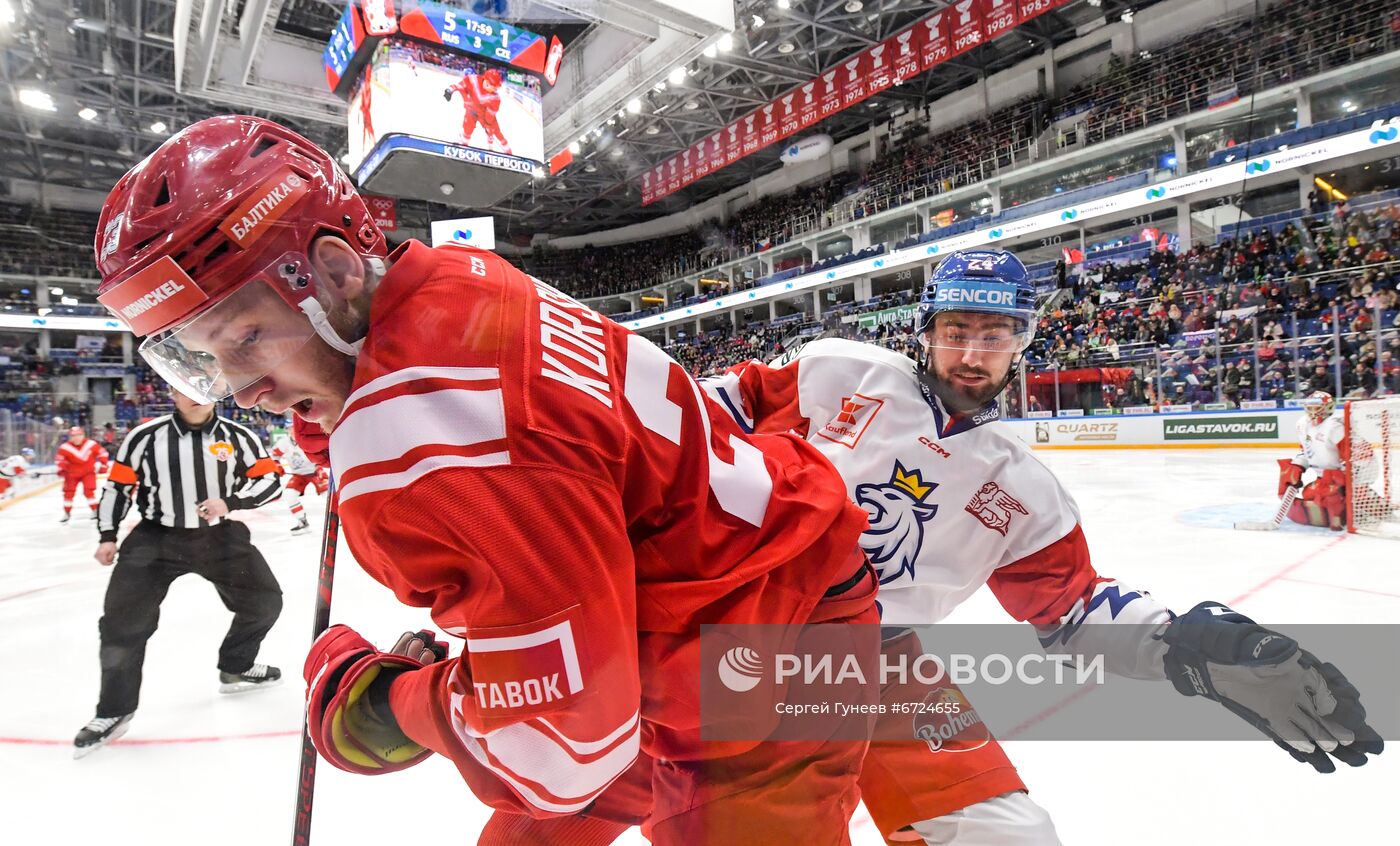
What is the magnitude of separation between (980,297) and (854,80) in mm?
15842

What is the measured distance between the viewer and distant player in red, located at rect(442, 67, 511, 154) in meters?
9.32

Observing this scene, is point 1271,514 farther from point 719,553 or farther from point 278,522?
point 278,522

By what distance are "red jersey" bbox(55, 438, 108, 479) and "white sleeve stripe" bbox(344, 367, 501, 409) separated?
33.2ft

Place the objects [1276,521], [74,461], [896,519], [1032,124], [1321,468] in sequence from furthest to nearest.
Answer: [1032,124] → [74,461] → [1321,468] → [1276,521] → [896,519]

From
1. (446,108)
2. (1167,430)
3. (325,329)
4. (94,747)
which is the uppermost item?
(446,108)

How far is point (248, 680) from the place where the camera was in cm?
323

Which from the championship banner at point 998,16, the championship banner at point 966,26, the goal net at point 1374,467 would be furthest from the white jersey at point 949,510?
the championship banner at point 966,26

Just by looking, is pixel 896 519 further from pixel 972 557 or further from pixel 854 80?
pixel 854 80

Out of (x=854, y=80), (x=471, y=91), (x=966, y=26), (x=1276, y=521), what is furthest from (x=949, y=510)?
(x=854, y=80)

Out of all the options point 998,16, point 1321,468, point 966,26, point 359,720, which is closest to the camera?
point 359,720

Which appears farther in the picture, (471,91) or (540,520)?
(471,91)

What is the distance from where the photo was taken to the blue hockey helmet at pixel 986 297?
1.78 m

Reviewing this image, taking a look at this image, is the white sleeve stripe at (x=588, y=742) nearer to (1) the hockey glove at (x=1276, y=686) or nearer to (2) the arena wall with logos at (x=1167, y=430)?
(1) the hockey glove at (x=1276, y=686)

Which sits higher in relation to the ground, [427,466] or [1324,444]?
[427,466]
